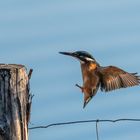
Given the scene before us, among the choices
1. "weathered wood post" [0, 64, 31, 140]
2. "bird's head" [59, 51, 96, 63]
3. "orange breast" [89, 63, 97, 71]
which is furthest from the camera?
"orange breast" [89, 63, 97, 71]

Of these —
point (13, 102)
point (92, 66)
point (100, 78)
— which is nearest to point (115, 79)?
point (100, 78)

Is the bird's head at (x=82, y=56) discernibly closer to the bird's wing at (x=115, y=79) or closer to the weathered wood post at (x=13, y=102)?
the bird's wing at (x=115, y=79)

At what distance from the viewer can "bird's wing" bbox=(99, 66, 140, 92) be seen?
5195mm

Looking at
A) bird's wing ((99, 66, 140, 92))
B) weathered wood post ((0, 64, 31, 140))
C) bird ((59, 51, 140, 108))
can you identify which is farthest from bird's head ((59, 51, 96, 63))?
weathered wood post ((0, 64, 31, 140))

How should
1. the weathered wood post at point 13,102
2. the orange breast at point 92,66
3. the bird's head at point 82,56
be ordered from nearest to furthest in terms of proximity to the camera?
the weathered wood post at point 13,102
the bird's head at point 82,56
the orange breast at point 92,66

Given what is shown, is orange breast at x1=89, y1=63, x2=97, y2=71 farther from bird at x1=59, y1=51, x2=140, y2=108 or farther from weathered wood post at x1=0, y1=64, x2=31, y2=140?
weathered wood post at x1=0, y1=64, x2=31, y2=140

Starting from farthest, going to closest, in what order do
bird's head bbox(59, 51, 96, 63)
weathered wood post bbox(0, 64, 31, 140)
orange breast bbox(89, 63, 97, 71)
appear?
orange breast bbox(89, 63, 97, 71), bird's head bbox(59, 51, 96, 63), weathered wood post bbox(0, 64, 31, 140)

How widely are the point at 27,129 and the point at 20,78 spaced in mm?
309

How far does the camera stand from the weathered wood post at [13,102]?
3.37 meters

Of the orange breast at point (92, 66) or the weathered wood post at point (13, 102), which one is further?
the orange breast at point (92, 66)

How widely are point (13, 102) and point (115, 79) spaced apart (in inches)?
77.1

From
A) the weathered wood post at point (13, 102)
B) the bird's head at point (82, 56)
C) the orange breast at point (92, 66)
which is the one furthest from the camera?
the orange breast at point (92, 66)

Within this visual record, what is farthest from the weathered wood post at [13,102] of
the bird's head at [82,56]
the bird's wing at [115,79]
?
the bird's wing at [115,79]

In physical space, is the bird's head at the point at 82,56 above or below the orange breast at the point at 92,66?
above
